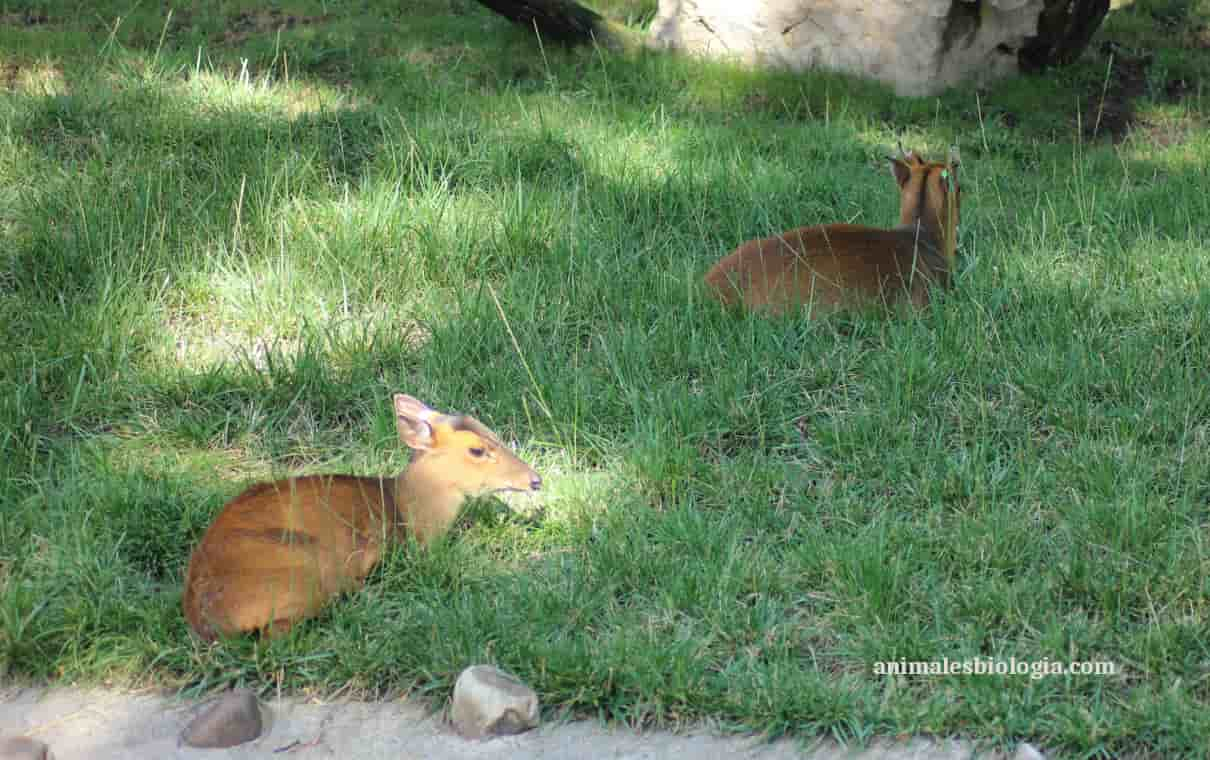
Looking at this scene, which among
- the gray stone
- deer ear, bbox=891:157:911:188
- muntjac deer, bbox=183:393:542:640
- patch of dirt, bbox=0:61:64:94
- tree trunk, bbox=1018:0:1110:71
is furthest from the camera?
tree trunk, bbox=1018:0:1110:71

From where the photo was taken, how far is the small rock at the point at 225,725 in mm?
3363

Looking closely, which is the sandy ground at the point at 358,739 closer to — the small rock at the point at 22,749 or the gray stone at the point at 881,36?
the small rock at the point at 22,749

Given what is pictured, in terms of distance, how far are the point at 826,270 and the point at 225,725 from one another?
2.82 m

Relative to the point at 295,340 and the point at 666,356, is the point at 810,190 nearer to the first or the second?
the point at 666,356

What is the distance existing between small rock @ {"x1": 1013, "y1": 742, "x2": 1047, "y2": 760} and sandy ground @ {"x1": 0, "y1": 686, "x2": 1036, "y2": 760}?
94 millimetres

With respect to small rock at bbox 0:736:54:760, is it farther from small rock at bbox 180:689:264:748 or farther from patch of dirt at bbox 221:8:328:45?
patch of dirt at bbox 221:8:328:45

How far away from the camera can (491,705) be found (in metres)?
3.36

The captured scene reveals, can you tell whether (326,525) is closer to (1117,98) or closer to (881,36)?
(881,36)

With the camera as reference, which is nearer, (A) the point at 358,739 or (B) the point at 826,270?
(A) the point at 358,739

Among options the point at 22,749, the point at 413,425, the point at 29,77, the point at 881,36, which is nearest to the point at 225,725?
the point at 22,749

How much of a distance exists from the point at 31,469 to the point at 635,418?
77.2 inches

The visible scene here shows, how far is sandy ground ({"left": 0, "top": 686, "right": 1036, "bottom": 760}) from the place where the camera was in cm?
333

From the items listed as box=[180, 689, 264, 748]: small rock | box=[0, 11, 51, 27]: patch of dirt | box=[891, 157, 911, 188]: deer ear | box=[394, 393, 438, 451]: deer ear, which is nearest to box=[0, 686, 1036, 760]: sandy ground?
box=[180, 689, 264, 748]: small rock

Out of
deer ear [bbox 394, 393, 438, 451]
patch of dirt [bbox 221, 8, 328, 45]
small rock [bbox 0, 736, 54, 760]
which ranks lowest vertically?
small rock [bbox 0, 736, 54, 760]
